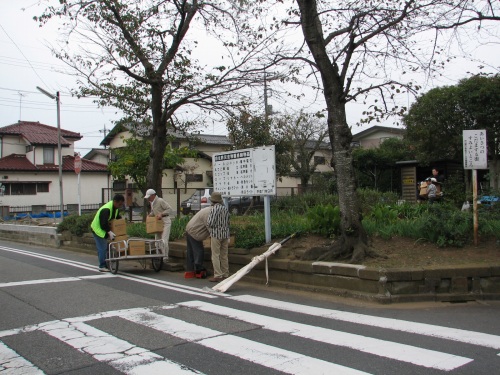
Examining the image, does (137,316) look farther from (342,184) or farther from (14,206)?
(14,206)

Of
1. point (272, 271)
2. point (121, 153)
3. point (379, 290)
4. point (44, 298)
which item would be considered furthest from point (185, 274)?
point (121, 153)

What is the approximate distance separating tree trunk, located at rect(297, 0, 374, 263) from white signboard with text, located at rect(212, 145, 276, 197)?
1570mm

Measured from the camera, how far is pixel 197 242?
992cm

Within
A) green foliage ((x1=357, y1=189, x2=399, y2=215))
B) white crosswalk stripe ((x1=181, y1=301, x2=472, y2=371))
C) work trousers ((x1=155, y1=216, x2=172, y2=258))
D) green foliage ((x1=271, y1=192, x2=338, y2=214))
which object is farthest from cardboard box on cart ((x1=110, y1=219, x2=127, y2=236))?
green foliage ((x1=357, y1=189, x2=399, y2=215))

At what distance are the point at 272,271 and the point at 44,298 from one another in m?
4.28

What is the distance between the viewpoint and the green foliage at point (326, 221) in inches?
393

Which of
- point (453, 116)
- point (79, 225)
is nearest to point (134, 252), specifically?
point (79, 225)

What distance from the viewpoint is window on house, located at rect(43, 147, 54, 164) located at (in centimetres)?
3972

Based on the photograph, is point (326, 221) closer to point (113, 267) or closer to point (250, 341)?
point (250, 341)

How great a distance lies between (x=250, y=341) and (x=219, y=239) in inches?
162

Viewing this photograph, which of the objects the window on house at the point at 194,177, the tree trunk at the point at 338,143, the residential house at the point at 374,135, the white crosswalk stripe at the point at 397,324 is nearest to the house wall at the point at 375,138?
the residential house at the point at 374,135

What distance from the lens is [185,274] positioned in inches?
405

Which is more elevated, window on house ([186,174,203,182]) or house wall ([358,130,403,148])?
house wall ([358,130,403,148])

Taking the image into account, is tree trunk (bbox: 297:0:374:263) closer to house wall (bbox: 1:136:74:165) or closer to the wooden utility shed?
the wooden utility shed
